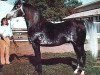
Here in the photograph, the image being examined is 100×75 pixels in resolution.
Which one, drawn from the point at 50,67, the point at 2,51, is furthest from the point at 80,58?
the point at 2,51

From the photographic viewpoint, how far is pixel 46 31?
11352mm

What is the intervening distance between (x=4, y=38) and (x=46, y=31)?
1.65 metres

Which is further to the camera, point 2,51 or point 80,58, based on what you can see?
point 2,51

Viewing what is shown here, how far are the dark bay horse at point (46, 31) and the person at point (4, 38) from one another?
1.60 ft

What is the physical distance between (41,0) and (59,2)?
2.98 m

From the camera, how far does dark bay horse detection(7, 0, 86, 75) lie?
11.1 meters

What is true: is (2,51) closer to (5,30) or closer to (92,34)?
(5,30)

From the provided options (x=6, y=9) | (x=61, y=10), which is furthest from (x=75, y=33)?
(x=61, y=10)

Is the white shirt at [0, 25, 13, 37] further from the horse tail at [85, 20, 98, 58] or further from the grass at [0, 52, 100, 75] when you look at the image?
the horse tail at [85, 20, 98, 58]

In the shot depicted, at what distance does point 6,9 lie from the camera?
44.4m

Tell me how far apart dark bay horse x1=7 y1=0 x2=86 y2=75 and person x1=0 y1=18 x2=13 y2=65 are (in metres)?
0.49

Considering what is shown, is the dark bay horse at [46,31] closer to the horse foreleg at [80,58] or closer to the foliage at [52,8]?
the horse foreleg at [80,58]

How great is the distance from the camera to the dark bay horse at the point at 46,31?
11.1m

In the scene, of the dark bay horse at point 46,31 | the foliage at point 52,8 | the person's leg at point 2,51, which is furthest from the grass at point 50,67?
the foliage at point 52,8
